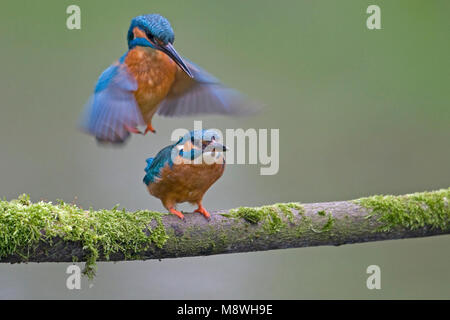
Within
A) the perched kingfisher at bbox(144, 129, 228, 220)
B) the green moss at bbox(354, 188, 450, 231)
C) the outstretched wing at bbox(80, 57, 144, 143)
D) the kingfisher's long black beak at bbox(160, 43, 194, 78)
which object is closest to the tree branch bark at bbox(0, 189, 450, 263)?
the green moss at bbox(354, 188, 450, 231)

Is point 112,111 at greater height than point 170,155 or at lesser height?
greater

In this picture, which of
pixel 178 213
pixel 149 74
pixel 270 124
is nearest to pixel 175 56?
pixel 149 74

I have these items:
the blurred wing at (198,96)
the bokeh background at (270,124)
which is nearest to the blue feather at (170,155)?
the blurred wing at (198,96)

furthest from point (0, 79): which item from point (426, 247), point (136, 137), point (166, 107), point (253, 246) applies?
point (426, 247)

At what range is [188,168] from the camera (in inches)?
117

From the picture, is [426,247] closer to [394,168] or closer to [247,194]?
[394,168]

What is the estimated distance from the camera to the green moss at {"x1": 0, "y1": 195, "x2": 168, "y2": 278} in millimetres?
2422

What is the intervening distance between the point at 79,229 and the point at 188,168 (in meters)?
0.66

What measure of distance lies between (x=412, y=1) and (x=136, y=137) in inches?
140

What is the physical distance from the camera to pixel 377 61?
23.2 ft

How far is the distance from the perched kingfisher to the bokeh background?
238 centimetres

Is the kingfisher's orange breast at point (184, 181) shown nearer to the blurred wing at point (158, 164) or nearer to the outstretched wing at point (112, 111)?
the blurred wing at point (158, 164)

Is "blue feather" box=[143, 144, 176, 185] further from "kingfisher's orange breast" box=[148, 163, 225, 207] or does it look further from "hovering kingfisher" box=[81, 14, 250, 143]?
"hovering kingfisher" box=[81, 14, 250, 143]

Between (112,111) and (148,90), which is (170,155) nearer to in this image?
(112,111)
